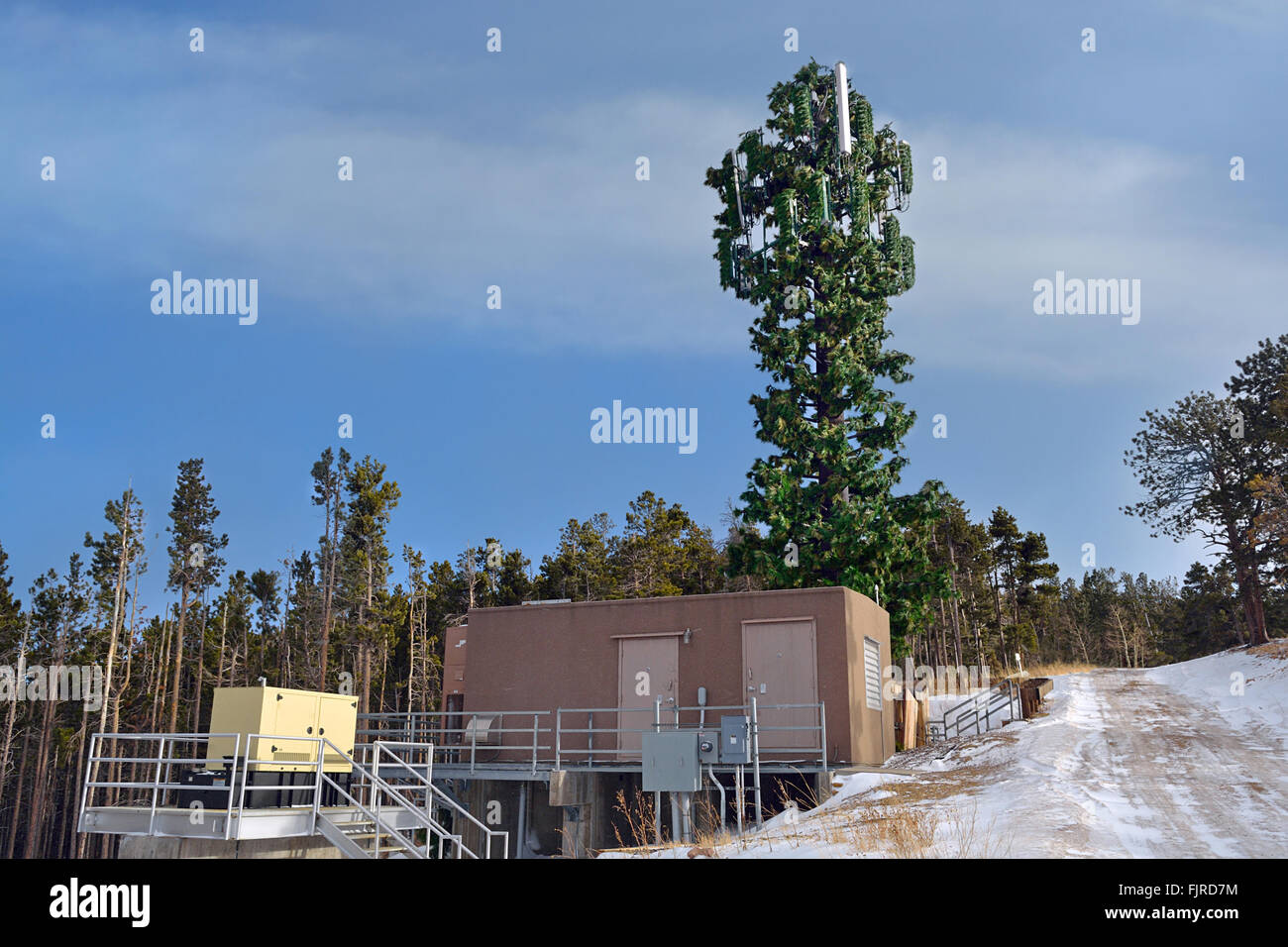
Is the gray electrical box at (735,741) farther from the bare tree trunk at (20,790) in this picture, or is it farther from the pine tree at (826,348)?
the bare tree trunk at (20,790)

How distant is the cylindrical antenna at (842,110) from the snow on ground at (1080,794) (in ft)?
56.9

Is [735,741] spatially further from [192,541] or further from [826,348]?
[192,541]

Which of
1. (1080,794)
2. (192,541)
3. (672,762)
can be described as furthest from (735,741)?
(192,541)

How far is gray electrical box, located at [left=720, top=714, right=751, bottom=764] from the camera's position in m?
14.3

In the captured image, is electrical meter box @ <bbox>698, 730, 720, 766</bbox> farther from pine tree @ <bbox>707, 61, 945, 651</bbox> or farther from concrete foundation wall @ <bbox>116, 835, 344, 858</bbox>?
pine tree @ <bbox>707, 61, 945, 651</bbox>

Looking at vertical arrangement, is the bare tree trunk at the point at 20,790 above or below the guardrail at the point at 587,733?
below

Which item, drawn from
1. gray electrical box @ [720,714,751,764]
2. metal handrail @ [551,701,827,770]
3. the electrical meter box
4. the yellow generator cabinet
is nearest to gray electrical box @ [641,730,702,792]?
the electrical meter box

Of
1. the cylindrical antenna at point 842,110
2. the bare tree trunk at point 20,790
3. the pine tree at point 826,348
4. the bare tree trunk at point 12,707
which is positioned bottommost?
the bare tree trunk at point 20,790

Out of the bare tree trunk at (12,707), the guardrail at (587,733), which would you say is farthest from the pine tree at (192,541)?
the guardrail at (587,733)

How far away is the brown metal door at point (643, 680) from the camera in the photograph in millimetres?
19562
